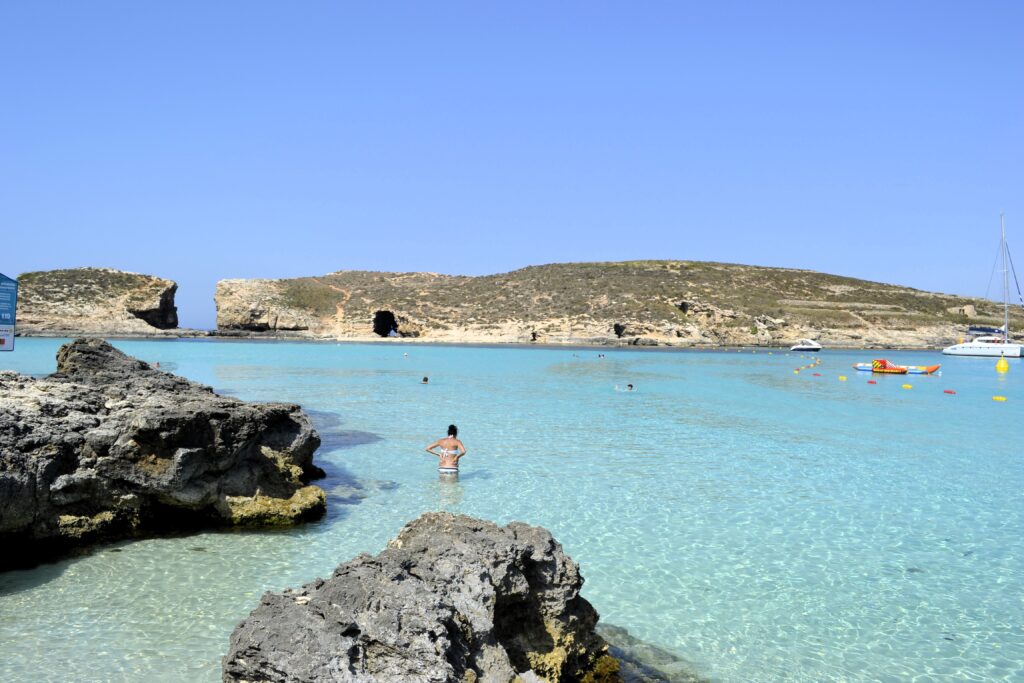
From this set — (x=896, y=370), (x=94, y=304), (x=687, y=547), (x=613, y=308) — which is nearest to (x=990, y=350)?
(x=896, y=370)

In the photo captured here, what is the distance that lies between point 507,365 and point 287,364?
43.1ft

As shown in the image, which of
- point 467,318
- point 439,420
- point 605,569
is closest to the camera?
point 605,569

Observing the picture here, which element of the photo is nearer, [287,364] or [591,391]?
[591,391]

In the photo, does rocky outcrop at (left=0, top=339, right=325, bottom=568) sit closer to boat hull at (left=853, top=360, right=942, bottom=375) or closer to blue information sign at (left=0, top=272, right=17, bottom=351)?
blue information sign at (left=0, top=272, right=17, bottom=351)

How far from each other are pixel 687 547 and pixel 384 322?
84.3 metres

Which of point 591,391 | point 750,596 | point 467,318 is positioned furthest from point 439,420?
point 467,318

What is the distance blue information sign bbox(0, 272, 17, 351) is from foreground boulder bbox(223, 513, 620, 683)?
1258 cm

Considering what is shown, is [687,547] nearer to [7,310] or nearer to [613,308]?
[7,310]

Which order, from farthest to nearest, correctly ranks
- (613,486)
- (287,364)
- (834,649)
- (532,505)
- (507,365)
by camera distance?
(507,365) → (287,364) → (613,486) → (532,505) → (834,649)

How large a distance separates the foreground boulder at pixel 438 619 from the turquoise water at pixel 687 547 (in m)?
1.49

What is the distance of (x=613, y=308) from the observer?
264ft

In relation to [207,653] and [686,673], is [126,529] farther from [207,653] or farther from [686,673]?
[686,673]

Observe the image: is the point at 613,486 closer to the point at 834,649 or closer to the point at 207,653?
Answer: the point at 834,649

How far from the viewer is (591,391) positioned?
26922mm
